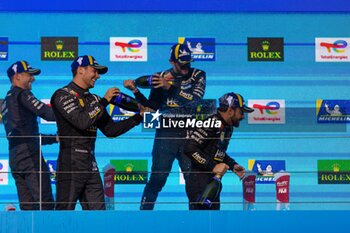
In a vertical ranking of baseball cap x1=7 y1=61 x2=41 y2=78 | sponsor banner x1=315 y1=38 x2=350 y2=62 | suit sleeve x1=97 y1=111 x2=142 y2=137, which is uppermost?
sponsor banner x1=315 y1=38 x2=350 y2=62

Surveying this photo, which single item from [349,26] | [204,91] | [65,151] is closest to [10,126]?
[65,151]

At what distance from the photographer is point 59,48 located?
9.95 meters

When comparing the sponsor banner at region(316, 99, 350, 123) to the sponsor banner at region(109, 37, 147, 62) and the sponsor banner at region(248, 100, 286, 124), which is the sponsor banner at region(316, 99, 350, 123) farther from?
the sponsor banner at region(109, 37, 147, 62)

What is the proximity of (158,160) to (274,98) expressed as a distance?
5.34ft

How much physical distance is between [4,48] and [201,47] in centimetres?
181

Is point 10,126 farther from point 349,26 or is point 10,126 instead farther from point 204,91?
point 349,26

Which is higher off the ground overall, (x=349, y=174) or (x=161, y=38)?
(x=161, y=38)

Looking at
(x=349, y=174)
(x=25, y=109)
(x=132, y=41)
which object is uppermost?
(x=132, y=41)

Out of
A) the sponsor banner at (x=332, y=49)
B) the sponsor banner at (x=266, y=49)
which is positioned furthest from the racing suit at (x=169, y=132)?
the sponsor banner at (x=332, y=49)

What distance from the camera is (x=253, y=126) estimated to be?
9.66 metres

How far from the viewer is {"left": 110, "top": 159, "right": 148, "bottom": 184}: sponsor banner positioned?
8570 millimetres

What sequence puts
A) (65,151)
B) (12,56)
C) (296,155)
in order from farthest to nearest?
(12,56), (296,155), (65,151)

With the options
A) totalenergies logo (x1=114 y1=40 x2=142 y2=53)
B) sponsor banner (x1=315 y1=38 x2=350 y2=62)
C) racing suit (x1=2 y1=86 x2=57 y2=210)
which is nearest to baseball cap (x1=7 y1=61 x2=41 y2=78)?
racing suit (x1=2 y1=86 x2=57 y2=210)

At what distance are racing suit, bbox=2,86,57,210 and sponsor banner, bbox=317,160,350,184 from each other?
2.20 metres
